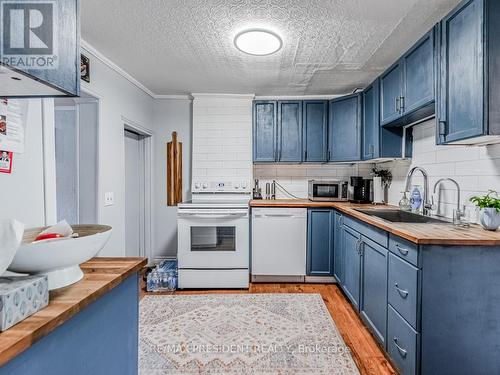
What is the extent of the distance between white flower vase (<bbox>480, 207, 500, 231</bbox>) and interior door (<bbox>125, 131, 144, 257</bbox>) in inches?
134

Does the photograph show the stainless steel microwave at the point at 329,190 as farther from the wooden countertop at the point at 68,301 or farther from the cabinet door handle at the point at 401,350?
the wooden countertop at the point at 68,301

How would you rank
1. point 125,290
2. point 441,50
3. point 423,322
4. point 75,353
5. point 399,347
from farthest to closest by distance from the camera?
point 441,50 < point 399,347 < point 423,322 < point 125,290 < point 75,353

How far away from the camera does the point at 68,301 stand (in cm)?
81

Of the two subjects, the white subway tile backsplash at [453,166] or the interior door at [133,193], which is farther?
the interior door at [133,193]

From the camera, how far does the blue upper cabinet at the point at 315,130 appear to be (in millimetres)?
3652

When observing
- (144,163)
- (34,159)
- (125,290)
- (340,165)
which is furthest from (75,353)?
(340,165)

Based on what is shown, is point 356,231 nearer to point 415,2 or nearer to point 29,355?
point 415,2

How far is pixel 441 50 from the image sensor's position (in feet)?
6.10

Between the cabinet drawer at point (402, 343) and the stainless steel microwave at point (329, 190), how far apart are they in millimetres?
1779

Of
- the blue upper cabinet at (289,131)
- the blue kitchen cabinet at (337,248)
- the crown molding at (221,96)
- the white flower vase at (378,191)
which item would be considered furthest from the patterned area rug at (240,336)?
the crown molding at (221,96)

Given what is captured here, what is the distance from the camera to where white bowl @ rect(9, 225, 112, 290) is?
2.59 ft

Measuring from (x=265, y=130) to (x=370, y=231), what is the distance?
6.44 feet

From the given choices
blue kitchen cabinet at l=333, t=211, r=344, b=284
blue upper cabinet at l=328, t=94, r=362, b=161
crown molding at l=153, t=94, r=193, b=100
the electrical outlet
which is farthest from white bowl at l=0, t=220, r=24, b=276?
crown molding at l=153, t=94, r=193, b=100

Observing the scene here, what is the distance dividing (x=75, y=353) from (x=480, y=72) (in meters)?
2.20
